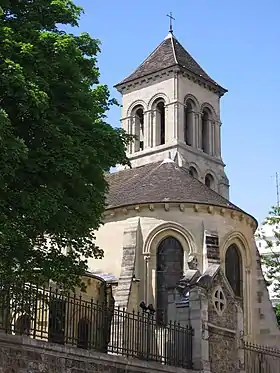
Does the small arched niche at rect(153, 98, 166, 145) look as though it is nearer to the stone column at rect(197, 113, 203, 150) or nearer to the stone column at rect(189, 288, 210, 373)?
the stone column at rect(197, 113, 203, 150)

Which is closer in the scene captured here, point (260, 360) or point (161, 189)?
point (260, 360)

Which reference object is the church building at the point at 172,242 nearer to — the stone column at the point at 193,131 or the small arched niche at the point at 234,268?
the small arched niche at the point at 234,268

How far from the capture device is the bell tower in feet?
142

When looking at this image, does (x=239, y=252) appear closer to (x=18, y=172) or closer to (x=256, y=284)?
(x=256, y=284)

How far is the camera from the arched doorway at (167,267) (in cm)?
2656

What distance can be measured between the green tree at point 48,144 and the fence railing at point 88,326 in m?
0.75

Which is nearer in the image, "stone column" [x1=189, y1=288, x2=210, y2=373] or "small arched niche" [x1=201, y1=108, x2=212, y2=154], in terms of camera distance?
"stone column" [x1=189, y1=288, x2=210, y2=373]

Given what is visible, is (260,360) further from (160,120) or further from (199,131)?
(160,120)

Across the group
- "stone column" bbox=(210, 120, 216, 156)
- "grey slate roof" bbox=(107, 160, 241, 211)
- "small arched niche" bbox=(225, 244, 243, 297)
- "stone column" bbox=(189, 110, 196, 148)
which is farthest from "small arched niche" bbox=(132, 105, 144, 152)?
"small arched niche" bbox=(225, 244, 243, 297)

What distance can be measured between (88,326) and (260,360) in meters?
7.97

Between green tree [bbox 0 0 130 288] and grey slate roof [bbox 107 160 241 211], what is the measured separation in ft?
37.4

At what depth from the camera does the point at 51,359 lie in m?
13.2

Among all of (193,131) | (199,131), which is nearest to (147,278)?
(193,131)

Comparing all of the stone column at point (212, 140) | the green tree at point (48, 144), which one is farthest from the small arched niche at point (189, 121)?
the green tree at point (48, 144)
